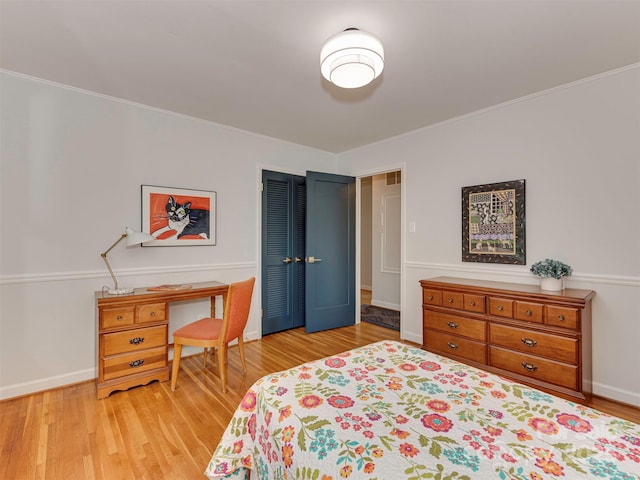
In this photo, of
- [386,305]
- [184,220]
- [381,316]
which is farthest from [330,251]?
[386,305]

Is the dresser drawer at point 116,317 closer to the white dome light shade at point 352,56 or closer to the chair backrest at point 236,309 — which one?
the chair backrest at point 236,309

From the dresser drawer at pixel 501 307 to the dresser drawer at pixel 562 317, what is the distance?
25 cm

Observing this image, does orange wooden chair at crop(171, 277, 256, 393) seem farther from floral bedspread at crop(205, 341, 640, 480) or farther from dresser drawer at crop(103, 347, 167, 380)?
floral bedspread at crop(205, 341, 640, 480)

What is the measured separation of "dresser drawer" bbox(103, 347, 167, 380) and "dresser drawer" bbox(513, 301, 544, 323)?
9.82ft

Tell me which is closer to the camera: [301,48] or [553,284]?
[301,48]

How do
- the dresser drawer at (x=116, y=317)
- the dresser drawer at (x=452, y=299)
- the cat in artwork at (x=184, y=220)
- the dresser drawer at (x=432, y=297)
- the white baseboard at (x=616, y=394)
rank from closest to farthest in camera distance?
the white baseboard at (x=616, y=394)
the dresser drawer at (x=116, y=317)
the dresser drawer at (x=452, y=299)
the dresser drawer at (x=432, y=297)
the cat in artwork at (x=184, y=220)

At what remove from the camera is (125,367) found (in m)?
2.57

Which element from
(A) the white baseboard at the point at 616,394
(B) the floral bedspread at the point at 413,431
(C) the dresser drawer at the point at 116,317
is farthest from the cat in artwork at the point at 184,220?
(A) the white baseboard at the point at 616,394

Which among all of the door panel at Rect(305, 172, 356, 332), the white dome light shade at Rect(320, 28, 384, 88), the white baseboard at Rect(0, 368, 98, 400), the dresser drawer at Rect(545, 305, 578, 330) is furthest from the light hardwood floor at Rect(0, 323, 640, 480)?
the white dome light shade at Rect(320, 28, 384, 88)

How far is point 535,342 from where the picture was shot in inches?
96.3

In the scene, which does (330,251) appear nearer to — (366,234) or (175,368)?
(175,368)

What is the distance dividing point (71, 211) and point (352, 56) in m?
2.62

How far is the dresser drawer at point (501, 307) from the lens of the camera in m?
2.58

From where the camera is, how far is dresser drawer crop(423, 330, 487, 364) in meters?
2.77
